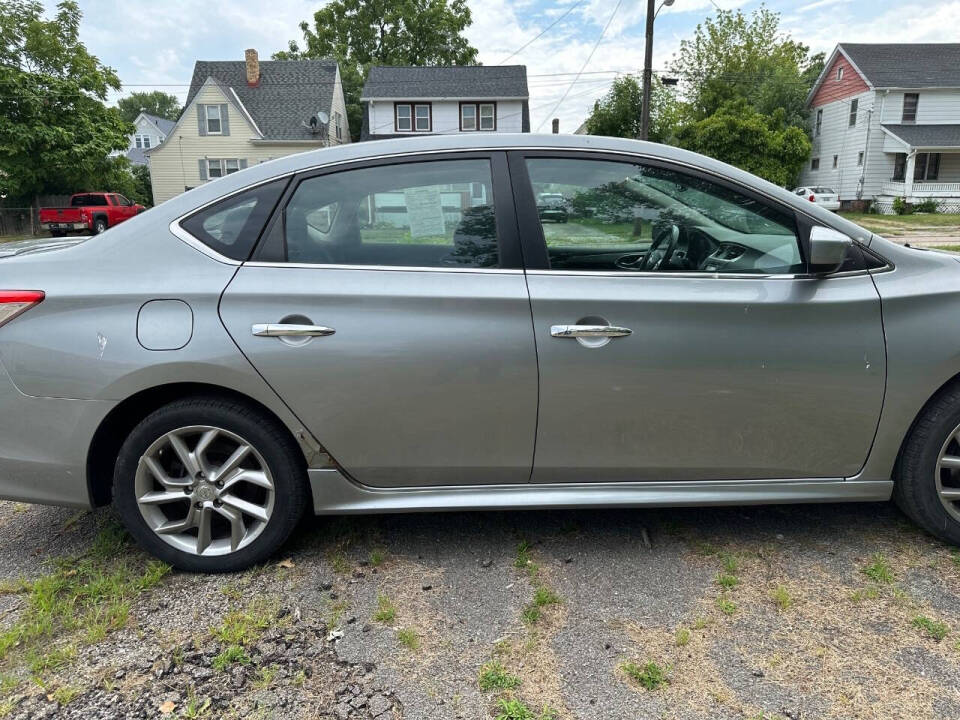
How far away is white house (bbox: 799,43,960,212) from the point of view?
32250 millimetres

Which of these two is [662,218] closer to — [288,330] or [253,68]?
[288,330]

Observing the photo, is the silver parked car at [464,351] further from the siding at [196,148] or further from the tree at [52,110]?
the siding at [196,148]

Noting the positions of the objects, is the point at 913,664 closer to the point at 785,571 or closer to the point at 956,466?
the point at 785,571

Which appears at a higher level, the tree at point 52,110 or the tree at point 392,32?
the tree at point 392,32

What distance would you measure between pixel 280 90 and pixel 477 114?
10536 mm

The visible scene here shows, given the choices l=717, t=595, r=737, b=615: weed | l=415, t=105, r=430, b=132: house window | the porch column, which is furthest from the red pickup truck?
the porch column

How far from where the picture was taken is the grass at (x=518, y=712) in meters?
1.97

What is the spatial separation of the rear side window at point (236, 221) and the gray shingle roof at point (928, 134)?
3711 centimetres

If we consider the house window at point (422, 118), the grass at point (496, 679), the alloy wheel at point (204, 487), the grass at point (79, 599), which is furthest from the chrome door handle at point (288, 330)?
the house window at point (422, 118)

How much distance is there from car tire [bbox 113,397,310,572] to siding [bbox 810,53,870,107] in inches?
1546

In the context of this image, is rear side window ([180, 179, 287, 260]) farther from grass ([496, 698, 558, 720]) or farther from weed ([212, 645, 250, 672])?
grass ([496, 698, 558, 720])

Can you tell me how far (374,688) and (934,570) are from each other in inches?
86.2

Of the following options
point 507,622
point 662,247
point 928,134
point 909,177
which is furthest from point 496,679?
point 928,134

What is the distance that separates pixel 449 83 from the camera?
35.2m
